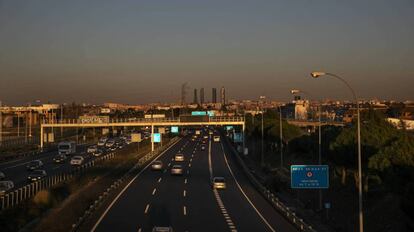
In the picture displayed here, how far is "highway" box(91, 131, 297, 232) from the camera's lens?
29141 millimetres

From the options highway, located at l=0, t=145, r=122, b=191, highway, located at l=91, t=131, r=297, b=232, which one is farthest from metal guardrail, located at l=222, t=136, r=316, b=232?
highway, located at l=0, t=145, r=122, b=191

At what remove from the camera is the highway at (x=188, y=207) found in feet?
95.6

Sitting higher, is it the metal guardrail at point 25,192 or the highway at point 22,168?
the metal guardrail at point 25,192

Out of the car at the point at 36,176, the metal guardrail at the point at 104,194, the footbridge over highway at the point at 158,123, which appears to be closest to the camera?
the metal guardrail at the point at 104,194

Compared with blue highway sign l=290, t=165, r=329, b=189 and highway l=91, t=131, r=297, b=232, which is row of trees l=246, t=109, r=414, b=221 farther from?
highway l=91, t=131, r=297, b=232

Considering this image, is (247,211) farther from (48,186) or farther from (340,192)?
(48,186)

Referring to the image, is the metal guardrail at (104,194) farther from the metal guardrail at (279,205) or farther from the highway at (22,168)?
the metal guardrail at (279,205)

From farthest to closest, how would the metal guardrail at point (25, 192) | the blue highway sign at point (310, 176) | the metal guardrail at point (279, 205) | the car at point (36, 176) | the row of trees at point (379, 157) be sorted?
the car at point (36, 176), the blue highway sign at point (310, 176), the metal guardrail at point (25, 192), the row of trees at point (379, 157), the metal guardrail at point (279, 205)

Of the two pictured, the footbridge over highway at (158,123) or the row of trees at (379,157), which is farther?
the footbridge over highway at (158,123)

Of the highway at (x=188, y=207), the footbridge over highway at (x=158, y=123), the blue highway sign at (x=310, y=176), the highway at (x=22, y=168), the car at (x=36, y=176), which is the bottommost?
the highway at (x=188, y=207)

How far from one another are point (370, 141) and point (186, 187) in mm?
16072

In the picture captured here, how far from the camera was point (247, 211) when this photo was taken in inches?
1387

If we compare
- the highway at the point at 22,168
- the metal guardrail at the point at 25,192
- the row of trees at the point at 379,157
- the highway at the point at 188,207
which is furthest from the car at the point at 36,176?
the row of trees at the point at 379,157

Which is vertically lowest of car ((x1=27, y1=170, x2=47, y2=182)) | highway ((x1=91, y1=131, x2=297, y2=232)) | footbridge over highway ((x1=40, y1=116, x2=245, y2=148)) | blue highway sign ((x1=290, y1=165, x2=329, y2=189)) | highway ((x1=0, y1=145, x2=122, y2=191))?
highway ((x1=91, y1=131, x2=297, y2=232))
